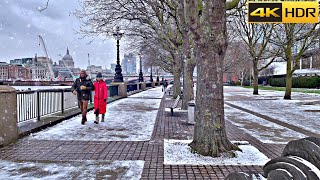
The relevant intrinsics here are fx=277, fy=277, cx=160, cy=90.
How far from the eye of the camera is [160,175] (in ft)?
15.3

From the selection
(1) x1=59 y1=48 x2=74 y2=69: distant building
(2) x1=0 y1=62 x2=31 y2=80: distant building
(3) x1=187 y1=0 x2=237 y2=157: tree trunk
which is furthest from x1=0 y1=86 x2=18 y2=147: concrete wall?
(1) x1=59 y1=48 x2=74 y2=69: distant building

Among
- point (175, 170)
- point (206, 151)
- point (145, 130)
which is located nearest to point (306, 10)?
point (145, 130)

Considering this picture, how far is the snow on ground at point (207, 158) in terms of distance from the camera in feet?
17.4

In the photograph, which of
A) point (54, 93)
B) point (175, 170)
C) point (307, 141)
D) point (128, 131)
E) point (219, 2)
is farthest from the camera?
point (54, 93)

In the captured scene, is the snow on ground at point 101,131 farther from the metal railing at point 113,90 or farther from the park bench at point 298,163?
the metal railing at point 113,90

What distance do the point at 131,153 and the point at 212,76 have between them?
240cm

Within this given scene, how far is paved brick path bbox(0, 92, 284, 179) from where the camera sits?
4812 mm

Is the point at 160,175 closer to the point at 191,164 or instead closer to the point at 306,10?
the point at 191,164

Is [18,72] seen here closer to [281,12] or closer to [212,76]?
[281,12]

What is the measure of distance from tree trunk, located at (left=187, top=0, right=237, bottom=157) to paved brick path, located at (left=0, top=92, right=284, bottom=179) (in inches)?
30.9

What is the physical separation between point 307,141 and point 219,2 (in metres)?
4.55

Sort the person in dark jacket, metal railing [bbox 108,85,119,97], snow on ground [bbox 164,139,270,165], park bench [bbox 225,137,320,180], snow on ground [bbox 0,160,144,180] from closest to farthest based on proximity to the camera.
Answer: park bench [bbox 225,137,320,180] < snow on ground [bbox 0,160,144,180] < snow on ground [bbox 164,139,270,165] < the person in dark jacket < metal railing [bbox 108,85,119,97]

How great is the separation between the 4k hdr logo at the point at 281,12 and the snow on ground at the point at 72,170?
394 inches

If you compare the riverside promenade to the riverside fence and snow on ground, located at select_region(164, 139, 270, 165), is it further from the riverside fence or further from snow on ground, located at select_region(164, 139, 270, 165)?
the riverside fence
